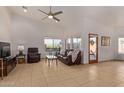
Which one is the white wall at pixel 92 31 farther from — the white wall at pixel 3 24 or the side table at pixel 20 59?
the white wall at pixel 3 24

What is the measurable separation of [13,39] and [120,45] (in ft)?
27.1

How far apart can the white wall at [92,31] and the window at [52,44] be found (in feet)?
5.16

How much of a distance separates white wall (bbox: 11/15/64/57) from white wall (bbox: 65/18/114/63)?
5.39 ft

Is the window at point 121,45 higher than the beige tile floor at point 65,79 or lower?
higher

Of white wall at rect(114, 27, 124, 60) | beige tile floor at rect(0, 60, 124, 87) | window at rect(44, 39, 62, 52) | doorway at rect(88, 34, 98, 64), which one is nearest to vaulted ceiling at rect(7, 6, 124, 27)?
doorway at rect(88, 34, 98, 64)

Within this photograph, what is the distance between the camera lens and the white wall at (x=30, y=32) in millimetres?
9555

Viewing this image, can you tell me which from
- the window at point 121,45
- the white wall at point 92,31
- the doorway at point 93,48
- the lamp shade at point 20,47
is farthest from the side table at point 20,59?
the window at point 121,45

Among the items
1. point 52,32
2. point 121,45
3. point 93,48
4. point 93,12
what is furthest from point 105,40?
point 52,32

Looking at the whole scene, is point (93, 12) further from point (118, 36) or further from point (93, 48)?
point (118, 36)

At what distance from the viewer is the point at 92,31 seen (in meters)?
8.02

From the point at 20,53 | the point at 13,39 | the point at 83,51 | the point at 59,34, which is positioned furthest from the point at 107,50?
the point at 13,39

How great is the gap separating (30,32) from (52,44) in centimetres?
221

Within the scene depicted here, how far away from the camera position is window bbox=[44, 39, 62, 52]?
1089 cm
